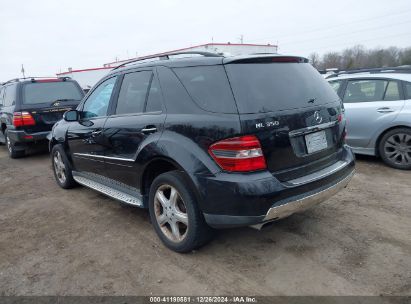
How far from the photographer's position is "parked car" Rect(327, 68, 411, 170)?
5504 mm

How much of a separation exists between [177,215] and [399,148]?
4.12 meters

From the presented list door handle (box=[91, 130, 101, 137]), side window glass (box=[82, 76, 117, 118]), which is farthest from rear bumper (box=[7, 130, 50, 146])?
door handle (box=[91, 130, 101, 137])

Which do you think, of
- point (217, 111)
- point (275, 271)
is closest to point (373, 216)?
point (275, 271)

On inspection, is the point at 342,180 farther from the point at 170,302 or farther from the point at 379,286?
the point at 170,302

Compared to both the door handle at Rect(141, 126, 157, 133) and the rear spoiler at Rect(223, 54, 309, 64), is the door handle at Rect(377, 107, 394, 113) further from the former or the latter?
the door handle at Rect(141, 126, 157, 133)

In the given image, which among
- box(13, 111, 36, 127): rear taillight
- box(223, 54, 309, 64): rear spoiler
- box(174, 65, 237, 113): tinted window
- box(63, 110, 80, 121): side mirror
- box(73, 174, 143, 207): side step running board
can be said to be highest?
box(223, 54, 309, 64): rear spoiler

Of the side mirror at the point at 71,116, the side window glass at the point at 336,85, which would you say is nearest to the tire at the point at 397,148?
the side window glass at the point at 336,85

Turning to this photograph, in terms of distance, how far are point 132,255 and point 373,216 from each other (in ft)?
8.70

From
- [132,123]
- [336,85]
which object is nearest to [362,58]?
[336,85]

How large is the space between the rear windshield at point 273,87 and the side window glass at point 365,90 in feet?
9.72

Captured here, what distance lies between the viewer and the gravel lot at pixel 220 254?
2.80 m

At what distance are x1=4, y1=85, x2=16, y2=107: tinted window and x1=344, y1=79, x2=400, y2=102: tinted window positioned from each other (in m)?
7.08

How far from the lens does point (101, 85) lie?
4.55 metres

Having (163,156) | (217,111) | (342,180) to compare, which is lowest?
(342,180)
